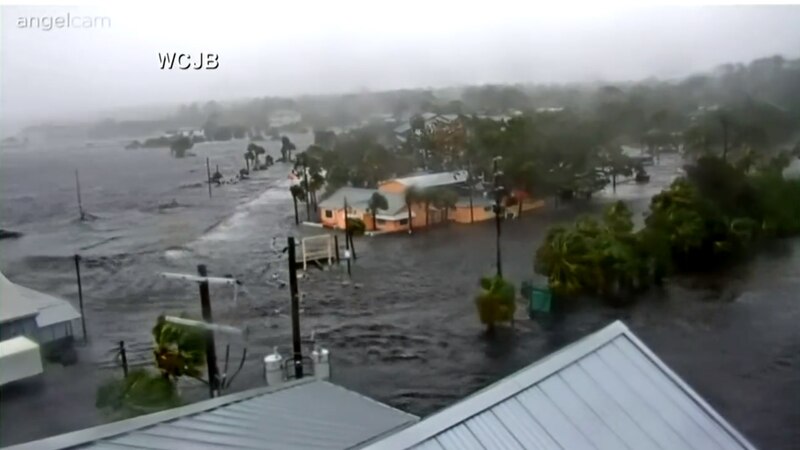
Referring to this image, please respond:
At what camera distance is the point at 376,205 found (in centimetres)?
213

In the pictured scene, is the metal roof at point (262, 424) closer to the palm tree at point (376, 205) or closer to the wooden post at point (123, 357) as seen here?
the wooden post at point (123, 357)

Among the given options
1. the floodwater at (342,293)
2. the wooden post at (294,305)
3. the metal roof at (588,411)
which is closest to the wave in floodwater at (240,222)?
the floodwater at (342,293)

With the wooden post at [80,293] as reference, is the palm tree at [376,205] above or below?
above

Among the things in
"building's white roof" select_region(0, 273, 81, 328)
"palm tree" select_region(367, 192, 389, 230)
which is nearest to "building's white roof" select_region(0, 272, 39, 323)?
"building's white roof" select_region(0, 273, 81, 328)

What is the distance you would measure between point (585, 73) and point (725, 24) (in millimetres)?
417

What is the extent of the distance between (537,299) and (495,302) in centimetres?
13

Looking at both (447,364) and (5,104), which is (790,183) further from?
(5,104)

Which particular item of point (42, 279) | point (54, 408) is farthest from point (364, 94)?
point (54, 408)

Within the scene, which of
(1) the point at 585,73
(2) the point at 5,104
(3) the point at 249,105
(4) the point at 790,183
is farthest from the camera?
(4) the point at 790,183

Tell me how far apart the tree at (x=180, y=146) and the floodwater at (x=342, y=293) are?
25 mm

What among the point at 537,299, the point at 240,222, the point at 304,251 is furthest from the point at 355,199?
the point at 537,299

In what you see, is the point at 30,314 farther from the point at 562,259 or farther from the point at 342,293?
the point at 562,259

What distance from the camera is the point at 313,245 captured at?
2094mm

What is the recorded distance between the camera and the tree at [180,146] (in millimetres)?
1971
